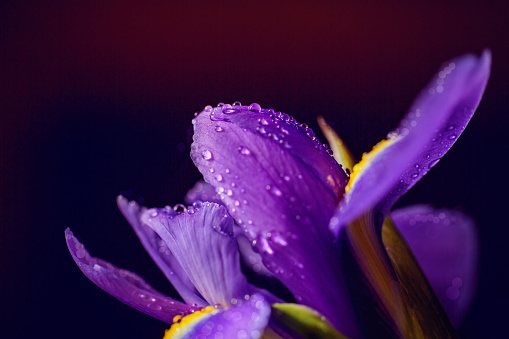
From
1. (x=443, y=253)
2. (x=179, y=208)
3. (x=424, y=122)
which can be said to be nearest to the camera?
(x=424, y=122)

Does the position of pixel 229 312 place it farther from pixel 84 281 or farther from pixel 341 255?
pixel 84 281

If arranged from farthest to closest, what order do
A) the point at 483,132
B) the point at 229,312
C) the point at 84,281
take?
the point at 483,132 → the point at 84,281 → the point at 229,312

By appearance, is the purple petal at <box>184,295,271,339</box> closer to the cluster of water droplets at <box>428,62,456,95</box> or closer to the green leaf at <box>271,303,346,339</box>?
the green leaf at <box>271,303,346,339</box>

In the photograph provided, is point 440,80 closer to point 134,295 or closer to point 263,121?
point 263,121

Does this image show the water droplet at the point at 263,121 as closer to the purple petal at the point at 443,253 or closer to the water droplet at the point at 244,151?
the water droplet at the point at 244,151

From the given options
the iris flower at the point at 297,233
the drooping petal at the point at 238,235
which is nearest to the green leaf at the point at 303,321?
the iris flower at the point at 297,233

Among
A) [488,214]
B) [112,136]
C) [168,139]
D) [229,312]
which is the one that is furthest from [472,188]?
[229,312]

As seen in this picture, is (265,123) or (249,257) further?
(249,257)

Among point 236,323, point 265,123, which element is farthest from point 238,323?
point 265,123
